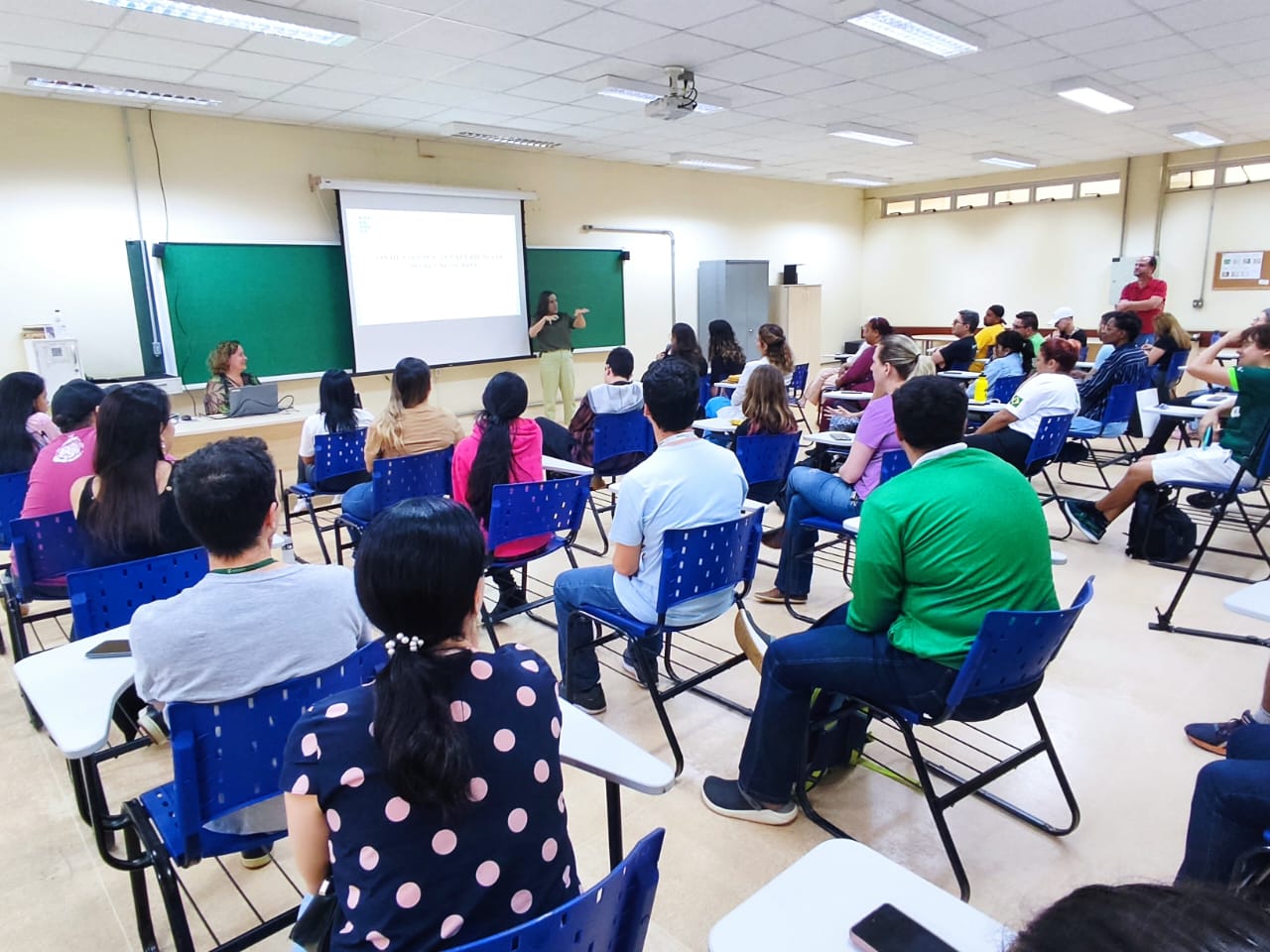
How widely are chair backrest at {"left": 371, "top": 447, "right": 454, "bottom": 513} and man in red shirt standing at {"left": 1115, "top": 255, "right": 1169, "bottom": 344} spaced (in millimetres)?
7255

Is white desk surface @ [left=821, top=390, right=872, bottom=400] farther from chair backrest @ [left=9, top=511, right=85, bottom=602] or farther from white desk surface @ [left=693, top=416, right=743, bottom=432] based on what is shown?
chair backrest @ [left=9, top=511, right=85, bottom=602]

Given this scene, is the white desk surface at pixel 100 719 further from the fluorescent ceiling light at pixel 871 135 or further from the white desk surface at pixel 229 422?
the fluorescent ceiling light at pixel 871 135

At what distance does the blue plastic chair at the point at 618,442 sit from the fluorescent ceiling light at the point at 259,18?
101 inches

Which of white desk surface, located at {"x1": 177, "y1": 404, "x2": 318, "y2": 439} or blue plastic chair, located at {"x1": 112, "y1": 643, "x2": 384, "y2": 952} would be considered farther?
white desk surface, located at {"x1": 177, "y1": 404, "x2": 318, "y2": 439}

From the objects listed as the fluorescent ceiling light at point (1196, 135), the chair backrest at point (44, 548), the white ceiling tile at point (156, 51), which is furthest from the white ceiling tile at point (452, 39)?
the fluorescent ceiling light at point (1196, 135)

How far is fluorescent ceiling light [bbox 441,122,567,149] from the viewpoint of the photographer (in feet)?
22.8

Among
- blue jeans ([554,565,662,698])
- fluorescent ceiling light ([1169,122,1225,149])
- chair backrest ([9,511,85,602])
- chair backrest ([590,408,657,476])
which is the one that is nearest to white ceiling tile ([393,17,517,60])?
chair backrest ([590,408,657,476])

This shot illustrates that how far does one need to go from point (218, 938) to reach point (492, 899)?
4.13 feet

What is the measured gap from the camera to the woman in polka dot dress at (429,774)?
94 cm

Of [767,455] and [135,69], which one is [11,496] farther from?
[767,455]

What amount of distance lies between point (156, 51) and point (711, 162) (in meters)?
6.08

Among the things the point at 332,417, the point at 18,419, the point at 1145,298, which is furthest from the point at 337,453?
the point at 1145,298

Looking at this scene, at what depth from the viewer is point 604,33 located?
456 cm

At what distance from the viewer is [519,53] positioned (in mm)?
4910
